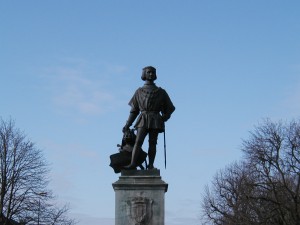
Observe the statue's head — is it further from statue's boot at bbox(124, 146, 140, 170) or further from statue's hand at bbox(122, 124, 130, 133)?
statue's boot at bbox(124, 146, 140, 170)

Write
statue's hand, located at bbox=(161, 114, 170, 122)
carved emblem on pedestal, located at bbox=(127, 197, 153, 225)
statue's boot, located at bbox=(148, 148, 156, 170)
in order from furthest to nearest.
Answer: statue's hand, located at bbox=(161, 114, 170, 122) < statue's boot, located at bbox=(148, 148, 156, 170) < carved emblem on pedestal, located at bbox=(127, 197, 153, 225)

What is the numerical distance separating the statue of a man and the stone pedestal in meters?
0.57

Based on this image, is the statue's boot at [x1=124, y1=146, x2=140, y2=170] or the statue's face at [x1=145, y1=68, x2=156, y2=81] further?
the statue's face at [x1=145, y1=68, x2=156, y2=81]

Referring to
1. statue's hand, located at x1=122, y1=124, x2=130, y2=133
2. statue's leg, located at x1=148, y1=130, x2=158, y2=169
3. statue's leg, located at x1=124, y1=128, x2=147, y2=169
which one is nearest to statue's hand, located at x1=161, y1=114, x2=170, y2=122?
statue's leg, located at x1=148, y1=130, x2=158, y2=169

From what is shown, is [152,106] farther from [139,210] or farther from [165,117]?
[139,210]

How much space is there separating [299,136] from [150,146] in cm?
2222

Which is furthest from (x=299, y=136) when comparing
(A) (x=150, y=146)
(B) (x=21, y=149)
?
(A) (x=150, y=146)

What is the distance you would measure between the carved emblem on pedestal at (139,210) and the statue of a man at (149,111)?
1021 mm

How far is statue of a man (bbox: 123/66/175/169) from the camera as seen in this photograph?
16891 mm

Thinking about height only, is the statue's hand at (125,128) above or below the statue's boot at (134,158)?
above

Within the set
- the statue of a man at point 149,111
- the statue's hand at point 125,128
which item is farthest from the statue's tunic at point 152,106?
the statue's hand at point 125,128

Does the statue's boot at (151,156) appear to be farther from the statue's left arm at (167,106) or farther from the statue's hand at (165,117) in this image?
the statue's left arm at (167,106)

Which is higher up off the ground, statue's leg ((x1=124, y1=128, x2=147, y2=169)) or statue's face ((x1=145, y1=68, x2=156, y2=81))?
statue's face ((x1=145, y1=68, x2=156, y2=81))

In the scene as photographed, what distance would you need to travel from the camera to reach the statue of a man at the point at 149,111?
1689 centimetres
